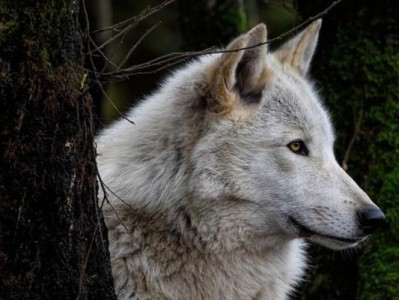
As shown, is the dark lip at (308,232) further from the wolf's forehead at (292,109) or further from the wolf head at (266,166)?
the wolf's forehead at (292,109)

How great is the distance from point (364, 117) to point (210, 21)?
307cm

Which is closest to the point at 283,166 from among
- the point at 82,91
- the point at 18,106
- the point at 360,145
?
A: the point at 82,91

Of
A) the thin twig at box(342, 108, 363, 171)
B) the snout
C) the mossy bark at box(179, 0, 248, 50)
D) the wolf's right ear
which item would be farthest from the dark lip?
the mossy bark at box(179, 0, 248, 50)

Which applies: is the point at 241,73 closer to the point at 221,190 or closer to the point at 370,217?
the point at 221,190

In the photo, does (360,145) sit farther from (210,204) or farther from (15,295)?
(15,295)

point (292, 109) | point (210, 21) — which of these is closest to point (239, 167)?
point (292, 109)

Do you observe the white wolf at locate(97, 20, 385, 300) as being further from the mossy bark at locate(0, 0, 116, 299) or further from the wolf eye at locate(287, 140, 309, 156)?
the mossy bark at locate(0, 0, 116, 299)

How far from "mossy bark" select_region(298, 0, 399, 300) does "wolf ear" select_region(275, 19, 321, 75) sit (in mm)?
1387

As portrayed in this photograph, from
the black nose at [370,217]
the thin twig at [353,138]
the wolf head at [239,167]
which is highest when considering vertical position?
the wolf head at [239,167]

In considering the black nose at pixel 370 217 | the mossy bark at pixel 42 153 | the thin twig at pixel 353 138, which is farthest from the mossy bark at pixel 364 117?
the mossy bark at pixel 42 153

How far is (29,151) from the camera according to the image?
3.40 meters

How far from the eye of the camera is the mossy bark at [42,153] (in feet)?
11.0

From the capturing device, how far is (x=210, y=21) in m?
9.32

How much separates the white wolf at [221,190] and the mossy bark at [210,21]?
444 cm
